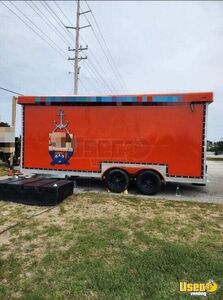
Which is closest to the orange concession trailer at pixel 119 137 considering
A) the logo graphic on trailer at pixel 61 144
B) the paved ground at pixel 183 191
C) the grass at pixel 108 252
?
the logo graphic on trailer at pixel 61 144

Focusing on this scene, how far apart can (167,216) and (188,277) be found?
2807mm

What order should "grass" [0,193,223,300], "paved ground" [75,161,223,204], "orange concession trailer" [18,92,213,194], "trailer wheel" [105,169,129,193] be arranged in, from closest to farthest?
1. "grass" [0,193,223,300]
2. "orange concession trailer" [18,92,213,194]
3. "paved ground" [75,161,223,204]
4. "trailer wheel" [105,169,129,193]

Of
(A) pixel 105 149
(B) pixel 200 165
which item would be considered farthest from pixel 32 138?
(B) pixel 200 165

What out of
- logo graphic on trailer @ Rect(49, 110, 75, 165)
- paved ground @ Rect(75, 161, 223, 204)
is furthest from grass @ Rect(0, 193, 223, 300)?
logo graphic on trailer @ Rect(49, 110, 75, 165)

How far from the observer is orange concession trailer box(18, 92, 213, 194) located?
8516 mm

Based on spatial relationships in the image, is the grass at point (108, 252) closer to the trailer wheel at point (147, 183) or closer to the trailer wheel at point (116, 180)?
the trailer wheel at point (147, 183)

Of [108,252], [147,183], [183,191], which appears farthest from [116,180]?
[108,252]

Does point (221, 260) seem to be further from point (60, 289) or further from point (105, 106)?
point (105, 106)

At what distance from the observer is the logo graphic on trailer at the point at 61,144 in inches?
375

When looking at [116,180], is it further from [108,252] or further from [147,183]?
[108,252]

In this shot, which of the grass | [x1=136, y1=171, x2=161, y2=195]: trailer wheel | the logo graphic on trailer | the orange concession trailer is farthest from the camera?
the logo graphic on trailer

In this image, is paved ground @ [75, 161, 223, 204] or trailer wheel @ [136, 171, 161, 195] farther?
trailer wheel @ [136, 171, 161, 195]

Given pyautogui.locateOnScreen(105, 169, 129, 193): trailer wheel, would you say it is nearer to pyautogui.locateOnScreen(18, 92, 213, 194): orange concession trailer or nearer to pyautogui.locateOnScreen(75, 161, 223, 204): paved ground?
pyautogui.locateOnScreen(18, 92, 213, 194): orange concession trailer

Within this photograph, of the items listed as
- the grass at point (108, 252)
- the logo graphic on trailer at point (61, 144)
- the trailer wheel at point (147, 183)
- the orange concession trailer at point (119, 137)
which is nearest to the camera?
the grass at point (108, 252)
